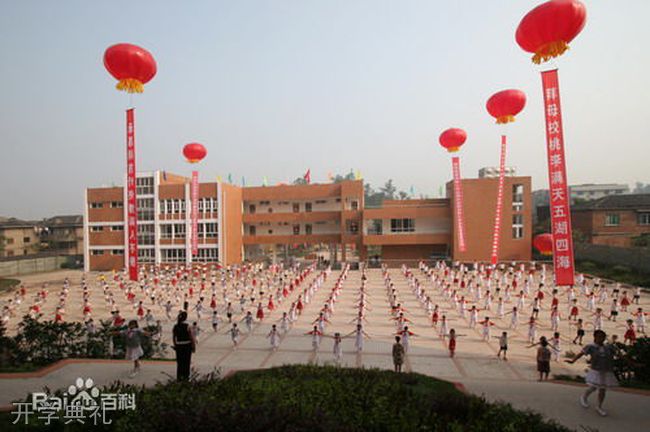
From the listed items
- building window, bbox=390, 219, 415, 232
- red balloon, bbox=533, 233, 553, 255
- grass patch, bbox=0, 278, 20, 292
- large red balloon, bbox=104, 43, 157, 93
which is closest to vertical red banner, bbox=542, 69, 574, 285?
large red balloon, bbox=104, 43, 157, 93

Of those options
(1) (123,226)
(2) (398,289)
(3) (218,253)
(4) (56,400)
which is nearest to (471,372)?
(4) (56,400)

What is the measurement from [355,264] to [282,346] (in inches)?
868

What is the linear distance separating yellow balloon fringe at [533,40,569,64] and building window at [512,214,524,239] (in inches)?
851

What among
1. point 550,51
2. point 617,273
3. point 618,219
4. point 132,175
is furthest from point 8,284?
point 618,219

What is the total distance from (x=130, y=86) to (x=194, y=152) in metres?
14.0

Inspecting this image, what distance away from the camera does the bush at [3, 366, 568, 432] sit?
3.73 meters

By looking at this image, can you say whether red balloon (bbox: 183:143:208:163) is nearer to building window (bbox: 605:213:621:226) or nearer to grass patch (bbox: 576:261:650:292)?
grass patch (bbox: 576:261:650:292)

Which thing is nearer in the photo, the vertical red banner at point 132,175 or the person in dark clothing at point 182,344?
the person in dark clothing at point 182,344

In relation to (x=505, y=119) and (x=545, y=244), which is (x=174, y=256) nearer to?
(x=505, y=119)

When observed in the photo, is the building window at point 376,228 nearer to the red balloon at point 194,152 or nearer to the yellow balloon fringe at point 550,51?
the red balloon at point 194,152

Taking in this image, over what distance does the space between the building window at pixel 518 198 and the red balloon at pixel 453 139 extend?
8916 mm

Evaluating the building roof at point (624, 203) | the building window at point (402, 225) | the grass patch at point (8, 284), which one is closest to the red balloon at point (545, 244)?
the building roof at point (624, 203)

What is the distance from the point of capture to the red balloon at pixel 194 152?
27.9m

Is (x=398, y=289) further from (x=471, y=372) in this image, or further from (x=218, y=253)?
(x=218, y=253)
